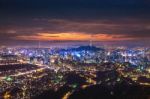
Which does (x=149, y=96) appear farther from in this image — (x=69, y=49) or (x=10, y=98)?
(x=69, y=49)

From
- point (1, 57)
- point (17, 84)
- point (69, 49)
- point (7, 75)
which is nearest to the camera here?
point (17, 84)

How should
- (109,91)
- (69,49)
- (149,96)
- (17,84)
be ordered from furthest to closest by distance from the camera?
(69,49)
(17,84)
(109,91)
(149,96)

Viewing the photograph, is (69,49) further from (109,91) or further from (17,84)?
(109,91)

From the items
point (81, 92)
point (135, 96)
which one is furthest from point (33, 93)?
point (135, 96)

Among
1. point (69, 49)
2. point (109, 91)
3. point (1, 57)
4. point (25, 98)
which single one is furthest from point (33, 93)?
point (69, 49)

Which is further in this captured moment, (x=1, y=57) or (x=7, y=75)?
(x=1, y=57)

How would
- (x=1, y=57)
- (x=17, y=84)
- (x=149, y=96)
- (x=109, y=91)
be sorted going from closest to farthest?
(x=149, y=96) → (x=109, y=91) → (x=17, y=84) → (x=1, y=57)

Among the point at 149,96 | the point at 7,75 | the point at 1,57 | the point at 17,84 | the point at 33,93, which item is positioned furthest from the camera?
the point at 1,57

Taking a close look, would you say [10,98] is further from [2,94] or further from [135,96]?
Answer: [135,96]

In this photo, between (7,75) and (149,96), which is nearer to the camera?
(149,96)
